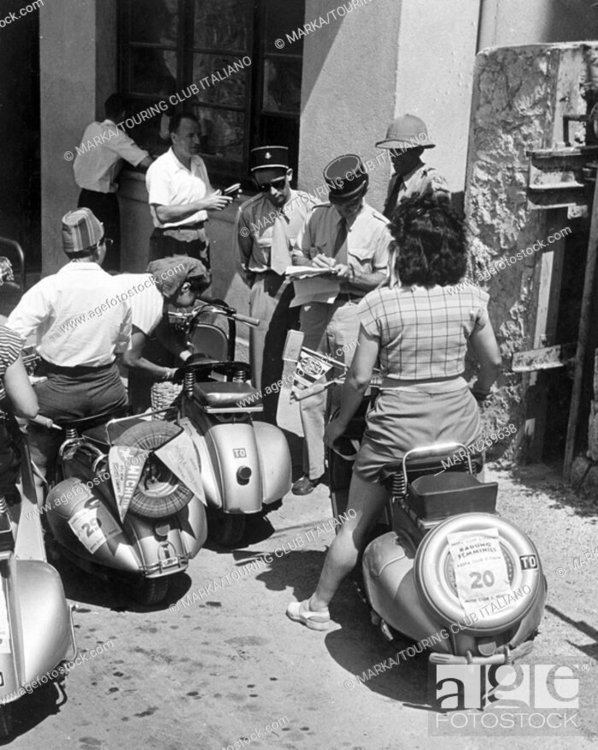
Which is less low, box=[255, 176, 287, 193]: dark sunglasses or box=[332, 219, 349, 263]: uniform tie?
box=[255, 176, 287, 193]: dark sunglasses

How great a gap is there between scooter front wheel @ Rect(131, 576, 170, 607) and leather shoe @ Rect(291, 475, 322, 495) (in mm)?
1585

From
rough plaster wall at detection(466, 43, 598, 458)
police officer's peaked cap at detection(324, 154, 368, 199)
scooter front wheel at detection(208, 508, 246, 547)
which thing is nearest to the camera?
scooter front wheel at detection(208, 508, 246, 547)

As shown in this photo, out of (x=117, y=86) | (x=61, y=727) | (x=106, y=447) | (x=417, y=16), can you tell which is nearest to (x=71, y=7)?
(x=117, y=86)

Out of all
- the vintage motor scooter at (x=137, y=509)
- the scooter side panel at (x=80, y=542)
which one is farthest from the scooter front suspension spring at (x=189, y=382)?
the scooter side panel at (x=80, y=542)

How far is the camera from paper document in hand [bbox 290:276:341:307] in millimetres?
6723

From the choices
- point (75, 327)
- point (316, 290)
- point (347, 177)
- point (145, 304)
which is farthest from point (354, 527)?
point (347, 177)

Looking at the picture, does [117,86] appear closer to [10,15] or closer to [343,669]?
[10,15]

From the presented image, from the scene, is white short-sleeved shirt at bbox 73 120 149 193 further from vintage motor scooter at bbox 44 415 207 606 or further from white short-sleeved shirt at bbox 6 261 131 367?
vintage motor scooter at bbox 44 415 207 606

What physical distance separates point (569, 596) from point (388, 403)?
5.04 ft

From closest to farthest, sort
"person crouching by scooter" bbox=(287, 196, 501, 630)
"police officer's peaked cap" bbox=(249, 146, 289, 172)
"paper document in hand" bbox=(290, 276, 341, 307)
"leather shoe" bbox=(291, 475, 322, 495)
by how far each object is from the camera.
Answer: "person crouching by scooter" bbox=(287, 196, 501, 630) < "paper document in hand" bbox=(290, 276, 341, 307) < "leather shoe" bbox=(291, 475, 322, 495) < "police officer's peaked cap" bbox=(249, 146, 289, 172)

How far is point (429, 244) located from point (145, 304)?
188cm

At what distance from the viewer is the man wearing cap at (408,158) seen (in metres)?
6.80

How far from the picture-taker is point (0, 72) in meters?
12.4

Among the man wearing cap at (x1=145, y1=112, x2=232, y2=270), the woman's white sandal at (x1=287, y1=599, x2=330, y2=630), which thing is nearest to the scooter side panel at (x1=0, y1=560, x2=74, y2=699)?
the woman's white sandal at (x1=287, y1=599, x2=330, y2=630)
